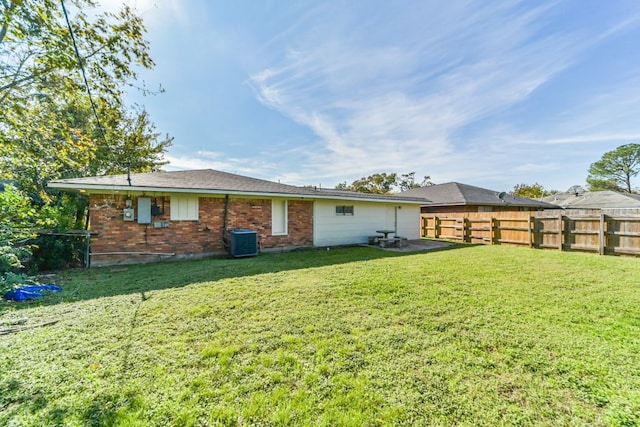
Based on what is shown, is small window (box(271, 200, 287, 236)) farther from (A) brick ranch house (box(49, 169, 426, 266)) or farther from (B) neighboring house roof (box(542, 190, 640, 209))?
(B) neighboring house roof (box(542, 190, 640, 209))

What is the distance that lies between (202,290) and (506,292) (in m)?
5.95

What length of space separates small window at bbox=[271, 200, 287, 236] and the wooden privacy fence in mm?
→ 10024

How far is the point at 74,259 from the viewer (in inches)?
291

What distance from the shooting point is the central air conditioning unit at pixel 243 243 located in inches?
336

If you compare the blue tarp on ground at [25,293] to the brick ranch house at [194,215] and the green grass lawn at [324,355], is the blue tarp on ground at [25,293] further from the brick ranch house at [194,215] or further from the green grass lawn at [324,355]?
the brick ranch house at [194,215]

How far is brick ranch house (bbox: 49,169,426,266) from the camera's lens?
7.45 m

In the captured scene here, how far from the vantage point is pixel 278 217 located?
10273mm

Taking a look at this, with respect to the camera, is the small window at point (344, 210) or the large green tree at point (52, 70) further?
the small window at point (344, 210)

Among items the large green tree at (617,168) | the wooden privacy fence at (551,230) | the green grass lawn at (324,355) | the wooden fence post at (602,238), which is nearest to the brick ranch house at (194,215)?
the green grass lawn at (324,355)

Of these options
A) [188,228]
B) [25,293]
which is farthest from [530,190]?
[25,293]

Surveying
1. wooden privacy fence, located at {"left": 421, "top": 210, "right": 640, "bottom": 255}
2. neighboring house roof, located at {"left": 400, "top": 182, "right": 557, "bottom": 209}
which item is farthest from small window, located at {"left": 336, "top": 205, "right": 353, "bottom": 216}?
neighboring house roof, located at {"left": 400, "top": 182, "right": 557, "bottom": 209}

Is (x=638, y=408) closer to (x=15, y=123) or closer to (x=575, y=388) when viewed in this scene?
(x=575, y=388)

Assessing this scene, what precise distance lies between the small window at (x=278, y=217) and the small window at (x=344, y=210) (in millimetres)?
2765

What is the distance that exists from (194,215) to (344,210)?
6.53m
